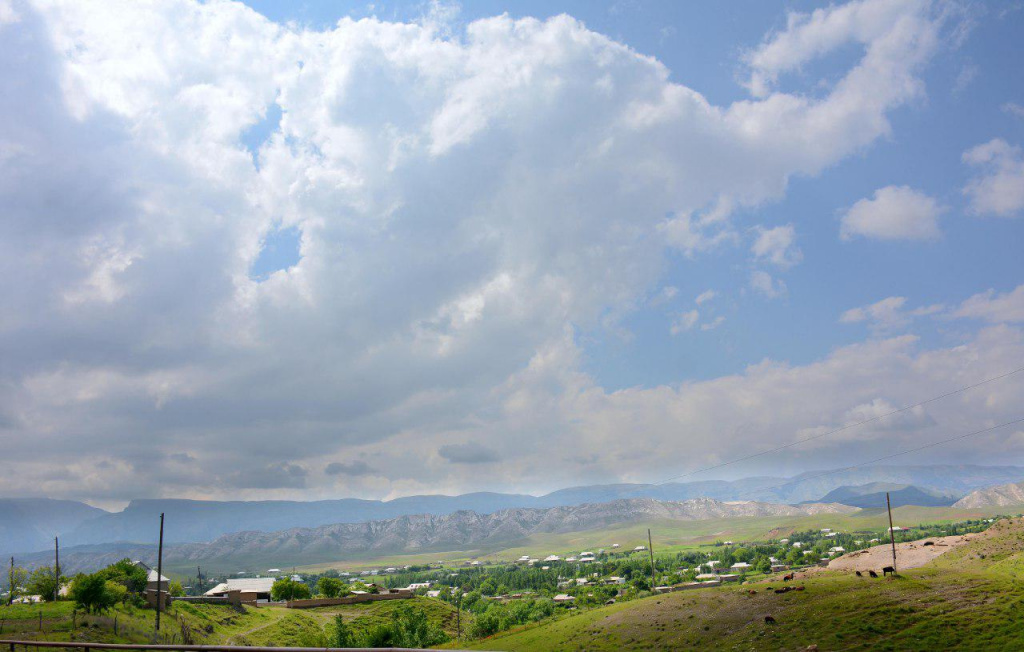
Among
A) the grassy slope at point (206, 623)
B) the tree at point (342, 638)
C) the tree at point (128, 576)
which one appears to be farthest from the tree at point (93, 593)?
the tree at point (342, 638)

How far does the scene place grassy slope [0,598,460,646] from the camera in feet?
211

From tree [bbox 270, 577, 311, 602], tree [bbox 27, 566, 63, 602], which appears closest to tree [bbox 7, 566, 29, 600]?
tree [bbox 27, 566, 63, 602]

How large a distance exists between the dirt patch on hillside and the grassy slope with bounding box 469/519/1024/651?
19366mm

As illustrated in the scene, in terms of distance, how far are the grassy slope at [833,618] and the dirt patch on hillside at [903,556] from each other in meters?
19.4

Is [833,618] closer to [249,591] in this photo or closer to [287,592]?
[287,592]

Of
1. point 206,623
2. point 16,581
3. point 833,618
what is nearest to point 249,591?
point 16,581

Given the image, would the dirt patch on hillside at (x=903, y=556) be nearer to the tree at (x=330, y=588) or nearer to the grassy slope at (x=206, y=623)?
the grassy slope at (x=206, y=623)

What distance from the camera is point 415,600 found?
136 metres

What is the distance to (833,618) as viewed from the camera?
61.6 m

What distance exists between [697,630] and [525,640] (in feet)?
78.7

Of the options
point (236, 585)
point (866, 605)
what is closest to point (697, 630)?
point (866, 605)

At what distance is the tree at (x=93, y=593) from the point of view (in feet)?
225

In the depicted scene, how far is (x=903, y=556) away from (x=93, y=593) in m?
116

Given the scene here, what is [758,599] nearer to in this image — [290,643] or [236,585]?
[290,643]
